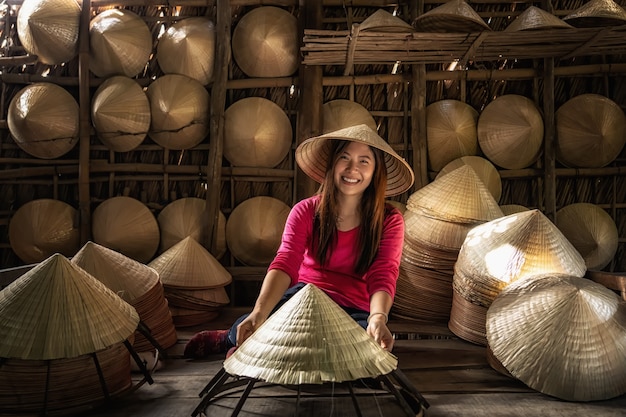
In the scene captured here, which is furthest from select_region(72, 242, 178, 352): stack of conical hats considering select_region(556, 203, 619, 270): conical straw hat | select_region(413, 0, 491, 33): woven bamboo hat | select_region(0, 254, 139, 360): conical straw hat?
select_region(556, 203, 619, 270): conical straw hat

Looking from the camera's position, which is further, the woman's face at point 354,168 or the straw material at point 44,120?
the straw material at point 44,120

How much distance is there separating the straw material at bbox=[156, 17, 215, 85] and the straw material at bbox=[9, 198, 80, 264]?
1.34m

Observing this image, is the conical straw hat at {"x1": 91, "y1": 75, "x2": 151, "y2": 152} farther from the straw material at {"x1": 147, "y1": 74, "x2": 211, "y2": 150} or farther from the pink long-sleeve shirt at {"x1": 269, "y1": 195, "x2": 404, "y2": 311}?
the pink long-sleeve shirt at {"x1": 269, "y1": 195, "x2": 404, "y2": 311}

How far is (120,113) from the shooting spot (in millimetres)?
4074

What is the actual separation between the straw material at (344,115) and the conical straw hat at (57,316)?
2383 mm

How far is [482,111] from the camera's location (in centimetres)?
432

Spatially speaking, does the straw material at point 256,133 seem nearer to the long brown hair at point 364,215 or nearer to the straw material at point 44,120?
the straw material at point 44,120

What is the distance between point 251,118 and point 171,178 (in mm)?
810

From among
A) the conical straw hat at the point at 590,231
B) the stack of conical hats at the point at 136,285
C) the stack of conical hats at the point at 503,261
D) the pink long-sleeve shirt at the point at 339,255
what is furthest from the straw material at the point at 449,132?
the stack of conical hats at the point at 136,285

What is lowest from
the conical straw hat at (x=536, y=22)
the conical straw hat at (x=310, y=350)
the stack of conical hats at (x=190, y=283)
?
the stack of conical hats at (x=190, y=283)

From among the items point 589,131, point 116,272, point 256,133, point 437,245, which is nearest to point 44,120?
point 256,133

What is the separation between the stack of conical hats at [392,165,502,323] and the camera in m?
3.45

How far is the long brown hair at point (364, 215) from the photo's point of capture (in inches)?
101

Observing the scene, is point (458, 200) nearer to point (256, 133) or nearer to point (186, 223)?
point (256, 133)
